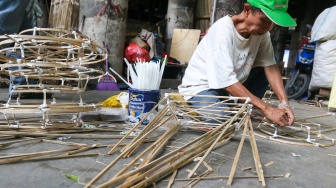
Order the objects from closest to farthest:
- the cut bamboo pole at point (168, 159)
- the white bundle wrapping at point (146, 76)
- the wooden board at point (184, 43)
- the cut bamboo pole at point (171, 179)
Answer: the cut bamboo pole at point (168, 159) < the cut bamboo pole at point (171, 179) < the white bundle wrapping at point (146, 76) < the wooden board at point (184, 43)

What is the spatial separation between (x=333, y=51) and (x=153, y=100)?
3176 mm

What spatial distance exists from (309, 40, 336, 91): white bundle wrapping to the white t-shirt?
92.0 inches

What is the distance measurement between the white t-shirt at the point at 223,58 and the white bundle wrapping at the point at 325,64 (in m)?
2.34

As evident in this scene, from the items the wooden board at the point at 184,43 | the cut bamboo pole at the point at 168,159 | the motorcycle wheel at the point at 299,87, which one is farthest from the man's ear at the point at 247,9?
the motorcycle wheel at the point at 299,87

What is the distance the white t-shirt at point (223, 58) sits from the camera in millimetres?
1585

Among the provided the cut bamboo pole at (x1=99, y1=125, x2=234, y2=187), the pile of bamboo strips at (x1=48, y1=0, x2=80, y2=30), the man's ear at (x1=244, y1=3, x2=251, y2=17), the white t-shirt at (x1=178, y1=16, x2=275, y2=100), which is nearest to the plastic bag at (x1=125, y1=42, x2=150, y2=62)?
the pile of bamboo strips at (x1=48, y1=0, x2=80, y2=30)

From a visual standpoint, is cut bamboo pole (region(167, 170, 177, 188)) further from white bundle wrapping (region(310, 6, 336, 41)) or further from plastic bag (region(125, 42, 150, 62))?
white bundle wrapping (region(310, 6, 336, 41))

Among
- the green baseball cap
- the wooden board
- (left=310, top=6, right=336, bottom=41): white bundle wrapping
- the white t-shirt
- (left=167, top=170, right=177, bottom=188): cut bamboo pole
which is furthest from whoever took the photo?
the wooden board

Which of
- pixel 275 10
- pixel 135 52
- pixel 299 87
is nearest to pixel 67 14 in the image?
pixel 135 52

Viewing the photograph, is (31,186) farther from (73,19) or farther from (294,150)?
(73,19)

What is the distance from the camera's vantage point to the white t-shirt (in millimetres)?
1585

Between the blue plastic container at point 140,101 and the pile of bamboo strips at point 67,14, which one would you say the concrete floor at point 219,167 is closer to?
the blue plastic container at point 140,101

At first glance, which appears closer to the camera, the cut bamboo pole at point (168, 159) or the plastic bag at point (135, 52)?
the cut bamboo pole at point (168, 159)

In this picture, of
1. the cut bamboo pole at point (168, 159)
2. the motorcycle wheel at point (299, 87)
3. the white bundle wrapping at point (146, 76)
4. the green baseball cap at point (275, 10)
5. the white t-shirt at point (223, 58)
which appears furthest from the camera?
the motorcycle wheel at point (299, 87)
